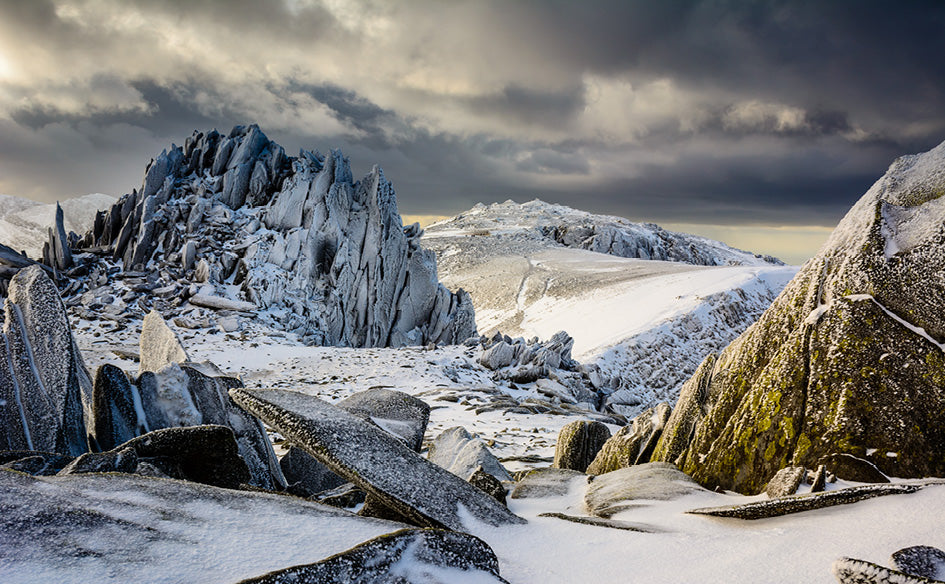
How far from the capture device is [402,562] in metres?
2.13

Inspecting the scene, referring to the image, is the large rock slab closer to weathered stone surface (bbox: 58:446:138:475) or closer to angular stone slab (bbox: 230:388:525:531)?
angular stone slab (bbox: 230:388:525:531)

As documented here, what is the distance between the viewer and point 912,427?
3322 mm

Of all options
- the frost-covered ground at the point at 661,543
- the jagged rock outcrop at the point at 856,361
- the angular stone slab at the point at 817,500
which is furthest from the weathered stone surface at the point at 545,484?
the angular stone slab at the point at 817,500

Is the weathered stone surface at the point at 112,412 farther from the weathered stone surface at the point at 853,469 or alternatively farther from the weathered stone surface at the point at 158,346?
the weathered stone surface at the point at 853,469

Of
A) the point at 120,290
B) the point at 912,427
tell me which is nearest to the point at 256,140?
the point at 120,290

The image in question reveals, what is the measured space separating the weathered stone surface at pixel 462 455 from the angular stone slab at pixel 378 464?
1.75 meters

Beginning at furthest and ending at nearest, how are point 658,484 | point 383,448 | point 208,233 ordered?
point 208,233 → point 658,484 → point 383,448

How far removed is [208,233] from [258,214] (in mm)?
2803

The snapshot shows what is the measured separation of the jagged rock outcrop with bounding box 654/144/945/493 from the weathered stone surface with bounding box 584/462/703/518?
9.3 inches

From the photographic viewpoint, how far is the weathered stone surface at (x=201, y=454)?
13.3 ft

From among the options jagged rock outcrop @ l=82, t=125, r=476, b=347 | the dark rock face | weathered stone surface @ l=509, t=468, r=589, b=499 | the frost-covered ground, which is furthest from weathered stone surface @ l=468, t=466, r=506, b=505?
jagged rock outcrop @ l=82, t=125, r=476, b=347

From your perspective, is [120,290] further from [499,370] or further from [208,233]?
[499,370]

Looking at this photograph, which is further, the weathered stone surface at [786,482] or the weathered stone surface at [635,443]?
the weathered stone surface at [635,443]

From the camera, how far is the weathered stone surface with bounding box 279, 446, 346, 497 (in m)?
5.40
